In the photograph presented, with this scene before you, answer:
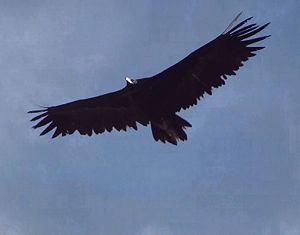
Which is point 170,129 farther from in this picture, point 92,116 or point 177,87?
point 92,116

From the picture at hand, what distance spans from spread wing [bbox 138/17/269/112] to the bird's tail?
1.40 ft

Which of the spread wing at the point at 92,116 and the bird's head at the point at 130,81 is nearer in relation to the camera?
the bird's head at the point at 130,81

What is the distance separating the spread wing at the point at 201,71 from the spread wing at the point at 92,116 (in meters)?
1.04

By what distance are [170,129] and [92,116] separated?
2.88 metres

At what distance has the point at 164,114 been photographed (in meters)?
16.8

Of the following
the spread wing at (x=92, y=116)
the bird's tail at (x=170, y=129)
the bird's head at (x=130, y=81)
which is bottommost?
the bird's tail at (x=170, y=129)

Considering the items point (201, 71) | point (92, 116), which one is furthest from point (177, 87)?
point (92, 116)

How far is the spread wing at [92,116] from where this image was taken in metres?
18.0

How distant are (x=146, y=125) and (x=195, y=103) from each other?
1353mm

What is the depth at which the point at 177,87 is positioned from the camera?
674 inches

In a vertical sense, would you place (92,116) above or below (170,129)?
above

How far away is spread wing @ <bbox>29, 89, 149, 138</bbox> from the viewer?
18.0 m

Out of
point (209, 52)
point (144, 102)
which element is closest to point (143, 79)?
point (144, 102)

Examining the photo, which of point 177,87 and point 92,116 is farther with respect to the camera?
point 92,116
